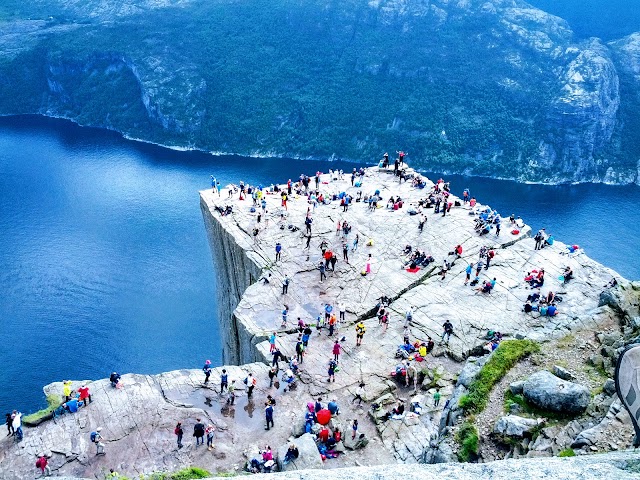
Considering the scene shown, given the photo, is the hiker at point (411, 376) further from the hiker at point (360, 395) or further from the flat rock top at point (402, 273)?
the flat rock top at point (402, 273)

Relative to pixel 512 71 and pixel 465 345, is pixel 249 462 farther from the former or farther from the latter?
pixel 512 71

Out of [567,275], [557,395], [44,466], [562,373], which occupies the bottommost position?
[44,466]

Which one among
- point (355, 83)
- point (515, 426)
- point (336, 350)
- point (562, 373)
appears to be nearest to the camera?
point (515, 426)

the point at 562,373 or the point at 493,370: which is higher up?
the point at 562,373

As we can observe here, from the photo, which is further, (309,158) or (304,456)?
(309,158)

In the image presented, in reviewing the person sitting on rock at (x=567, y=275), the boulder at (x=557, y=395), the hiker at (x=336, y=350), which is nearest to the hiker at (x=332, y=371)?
the hiker at (x=336, y=350)

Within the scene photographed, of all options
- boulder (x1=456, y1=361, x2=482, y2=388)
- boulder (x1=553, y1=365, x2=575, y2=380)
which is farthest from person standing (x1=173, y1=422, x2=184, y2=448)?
boulder (x1=553, y1=365, x2=575, y2=380)

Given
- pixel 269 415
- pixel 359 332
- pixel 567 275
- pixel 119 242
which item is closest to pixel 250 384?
pixel 269 415

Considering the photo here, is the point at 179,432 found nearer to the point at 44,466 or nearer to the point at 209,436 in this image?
the point at 209,436
